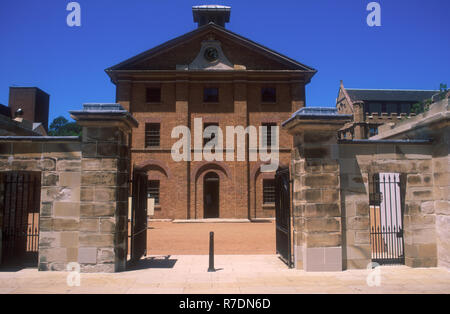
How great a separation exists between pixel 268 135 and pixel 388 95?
2730 cm

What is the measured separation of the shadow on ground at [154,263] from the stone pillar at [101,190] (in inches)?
24.5

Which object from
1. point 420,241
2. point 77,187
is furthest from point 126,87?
point 420,241

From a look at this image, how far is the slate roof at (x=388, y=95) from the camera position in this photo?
133 feet

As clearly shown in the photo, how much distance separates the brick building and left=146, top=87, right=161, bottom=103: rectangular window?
70 millimetres

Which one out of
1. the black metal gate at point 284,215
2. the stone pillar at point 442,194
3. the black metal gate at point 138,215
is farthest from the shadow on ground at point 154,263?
the stone pillar at point 442,194

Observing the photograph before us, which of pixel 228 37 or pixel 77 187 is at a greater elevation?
pixel 228 37

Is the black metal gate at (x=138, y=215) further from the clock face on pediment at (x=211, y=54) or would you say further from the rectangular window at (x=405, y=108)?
the rectangular window at (x=405, y=108)

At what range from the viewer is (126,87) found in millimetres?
21656

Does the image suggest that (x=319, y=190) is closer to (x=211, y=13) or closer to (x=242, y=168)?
(x=242, y=168)

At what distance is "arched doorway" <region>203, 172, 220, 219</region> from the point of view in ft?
70.5

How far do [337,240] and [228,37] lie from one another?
18.6 meters

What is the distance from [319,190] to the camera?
7.00 metres

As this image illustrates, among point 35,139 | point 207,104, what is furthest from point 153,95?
point 35,139
